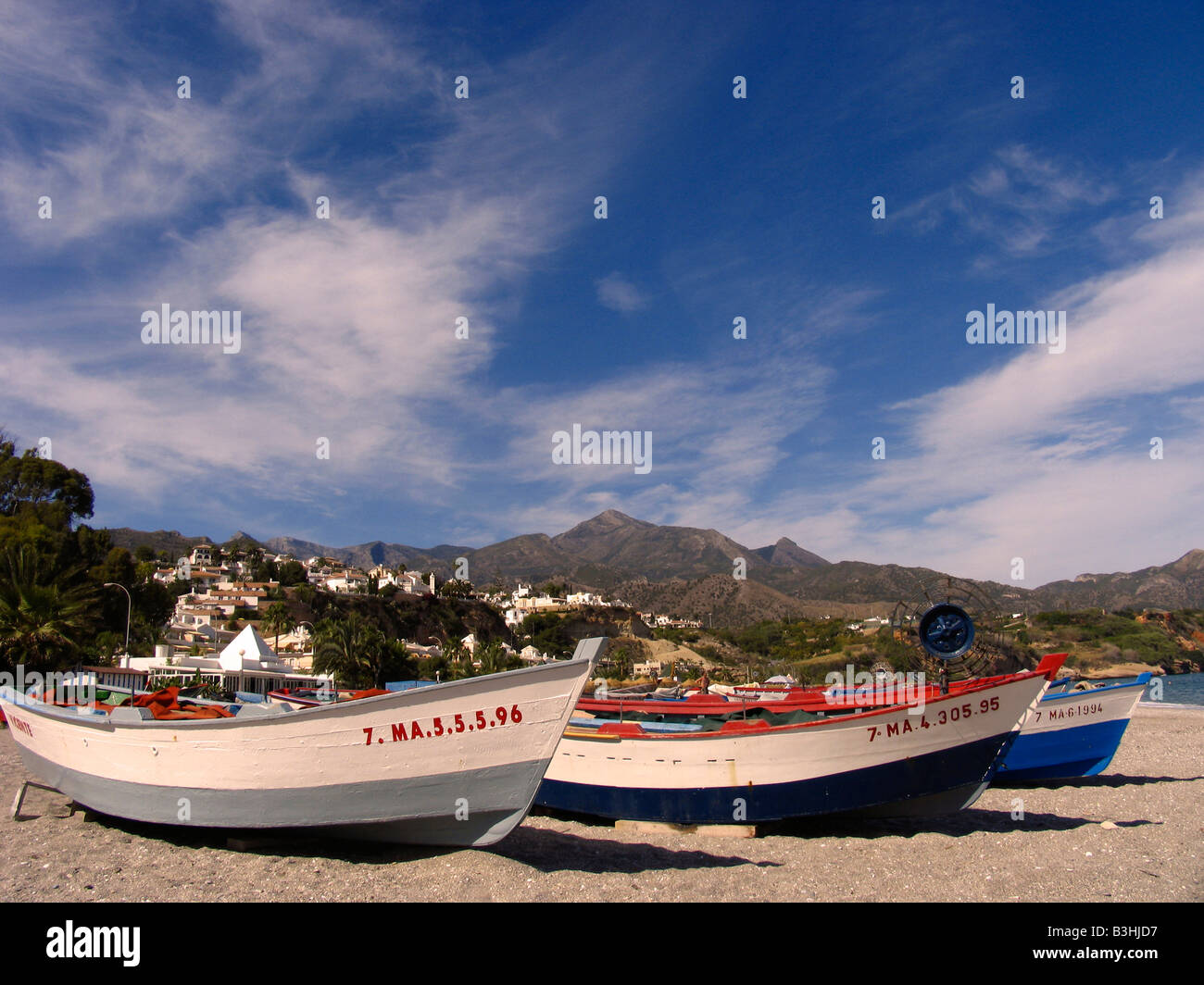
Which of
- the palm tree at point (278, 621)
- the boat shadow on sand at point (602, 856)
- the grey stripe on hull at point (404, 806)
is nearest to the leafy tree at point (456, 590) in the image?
the palm tree at point (278, 621)

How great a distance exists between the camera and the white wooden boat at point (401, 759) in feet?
27.8

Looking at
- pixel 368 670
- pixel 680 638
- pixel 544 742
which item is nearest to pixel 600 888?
pixel 544 742

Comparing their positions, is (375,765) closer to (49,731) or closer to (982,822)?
(49,731)

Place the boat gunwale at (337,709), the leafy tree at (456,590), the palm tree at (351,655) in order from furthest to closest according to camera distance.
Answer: the leafy tree at (456,590), the palm tree at (351,655), the boat gunwale at (337,709)

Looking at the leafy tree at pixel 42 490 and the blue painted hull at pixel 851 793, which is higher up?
the leafy tree at pixel 42 490

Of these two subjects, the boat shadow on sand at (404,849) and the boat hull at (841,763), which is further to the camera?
the boat hull at (841,763)

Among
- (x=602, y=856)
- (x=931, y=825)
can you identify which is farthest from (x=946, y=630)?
(x=602, y=856)

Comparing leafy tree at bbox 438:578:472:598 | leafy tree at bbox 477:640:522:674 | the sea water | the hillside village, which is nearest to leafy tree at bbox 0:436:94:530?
the hillside village

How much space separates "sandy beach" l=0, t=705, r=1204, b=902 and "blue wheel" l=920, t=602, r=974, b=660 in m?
2.92

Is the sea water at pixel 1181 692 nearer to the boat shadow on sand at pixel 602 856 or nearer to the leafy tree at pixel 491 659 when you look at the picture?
the leafy tree at pixel 491 659

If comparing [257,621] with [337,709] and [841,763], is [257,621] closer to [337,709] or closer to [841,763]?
[841,763]

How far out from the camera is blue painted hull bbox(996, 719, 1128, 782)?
54.4ft

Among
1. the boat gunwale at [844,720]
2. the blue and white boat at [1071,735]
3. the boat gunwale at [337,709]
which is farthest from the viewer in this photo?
the blue and white boat at [1071,735]

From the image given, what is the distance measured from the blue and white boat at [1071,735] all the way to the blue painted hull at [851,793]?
5438 millimetres
